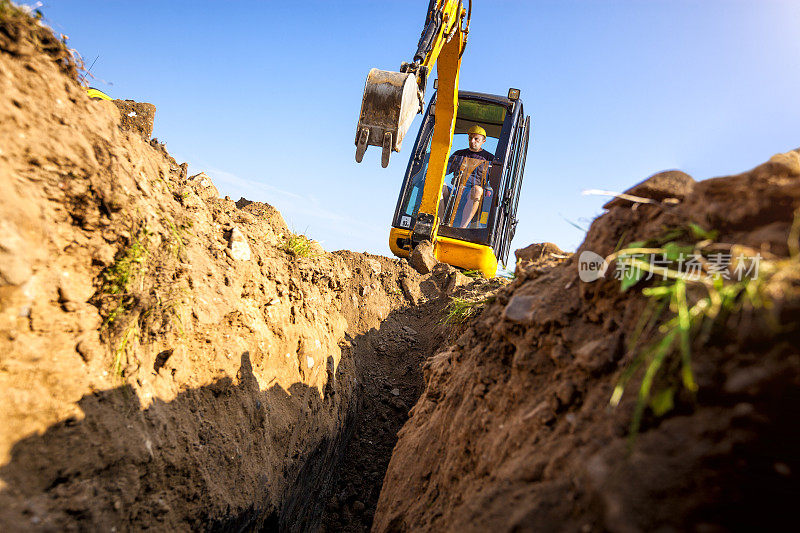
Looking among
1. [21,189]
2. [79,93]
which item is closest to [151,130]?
[79,93]

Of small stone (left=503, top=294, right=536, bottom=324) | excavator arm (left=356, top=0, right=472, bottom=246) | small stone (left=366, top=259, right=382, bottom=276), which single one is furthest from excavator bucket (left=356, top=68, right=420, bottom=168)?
small stone (left=366, top=259, right=382, bottom=276)

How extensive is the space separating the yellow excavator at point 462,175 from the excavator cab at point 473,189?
0.02 meters

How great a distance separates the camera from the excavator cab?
7594 mm

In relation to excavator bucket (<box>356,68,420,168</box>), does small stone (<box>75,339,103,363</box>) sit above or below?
below

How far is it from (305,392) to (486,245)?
4.60 metres

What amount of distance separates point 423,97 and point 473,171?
3002 mm

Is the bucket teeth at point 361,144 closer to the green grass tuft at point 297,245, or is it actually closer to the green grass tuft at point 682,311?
the green grass tuft at point 297,245

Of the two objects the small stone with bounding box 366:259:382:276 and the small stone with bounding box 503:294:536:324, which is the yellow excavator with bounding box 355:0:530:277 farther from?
the small stone with bounding box 503:294:536:324

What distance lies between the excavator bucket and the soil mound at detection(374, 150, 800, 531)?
2.42 m

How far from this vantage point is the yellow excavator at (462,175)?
6711 mm

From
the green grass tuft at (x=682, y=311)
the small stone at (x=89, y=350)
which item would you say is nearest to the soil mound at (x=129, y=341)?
the small stone at (x=89, y=350)

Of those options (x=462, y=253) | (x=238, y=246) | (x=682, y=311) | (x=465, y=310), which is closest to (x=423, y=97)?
(x=465, y=310)

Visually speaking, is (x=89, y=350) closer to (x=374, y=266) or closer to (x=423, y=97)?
(x=423, y=97)

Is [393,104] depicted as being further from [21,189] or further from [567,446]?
[567,446]
